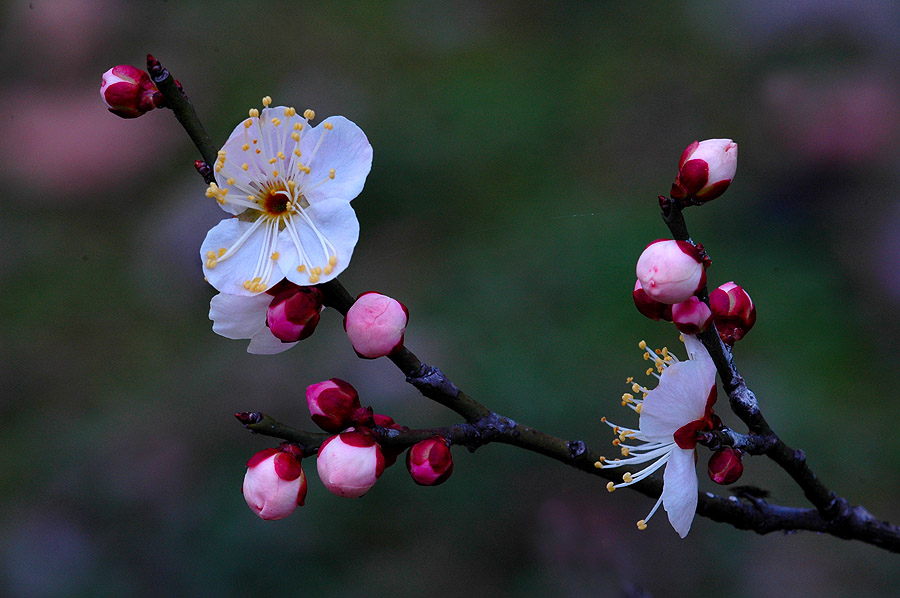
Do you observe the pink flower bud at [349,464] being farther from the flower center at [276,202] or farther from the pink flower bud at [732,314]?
the pink flower bud at [732,314]

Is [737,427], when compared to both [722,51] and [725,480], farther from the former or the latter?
[722,51]

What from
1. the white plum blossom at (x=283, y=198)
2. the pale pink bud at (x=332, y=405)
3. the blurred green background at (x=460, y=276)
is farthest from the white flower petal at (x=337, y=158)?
the blurred green background at (x=460, y=276)

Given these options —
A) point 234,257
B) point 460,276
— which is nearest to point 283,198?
point 234,257

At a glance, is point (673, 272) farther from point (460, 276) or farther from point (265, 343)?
point (460, 276)

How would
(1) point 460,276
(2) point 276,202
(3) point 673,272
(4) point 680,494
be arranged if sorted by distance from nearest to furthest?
(3) point 673,272 → (4) point 680,494 → (2) point 276,202 → (1) point 460,276

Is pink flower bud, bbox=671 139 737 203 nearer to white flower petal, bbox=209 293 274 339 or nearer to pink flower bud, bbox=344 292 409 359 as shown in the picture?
pink flower bud, bbox=344 292 409 359
